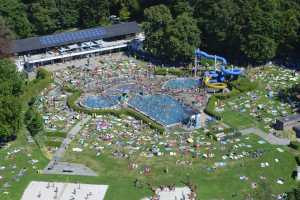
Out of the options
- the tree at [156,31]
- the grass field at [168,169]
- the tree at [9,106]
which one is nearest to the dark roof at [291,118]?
the grass field at [168,169]

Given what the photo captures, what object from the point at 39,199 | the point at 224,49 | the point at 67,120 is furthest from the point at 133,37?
the point at 39,199

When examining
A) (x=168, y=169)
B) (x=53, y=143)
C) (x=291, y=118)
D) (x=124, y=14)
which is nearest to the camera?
(x=168, y=169)

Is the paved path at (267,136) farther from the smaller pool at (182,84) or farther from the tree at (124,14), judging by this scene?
the tree at (124,14)

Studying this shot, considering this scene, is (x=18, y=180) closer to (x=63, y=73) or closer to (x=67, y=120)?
(x=67, y=120)

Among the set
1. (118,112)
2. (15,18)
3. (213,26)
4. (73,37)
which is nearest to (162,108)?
(118,112)

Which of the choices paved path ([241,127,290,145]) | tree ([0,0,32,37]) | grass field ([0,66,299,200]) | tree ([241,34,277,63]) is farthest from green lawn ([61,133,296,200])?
tree ([0,0,32,37])

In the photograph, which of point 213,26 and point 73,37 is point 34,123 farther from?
point 213,26
